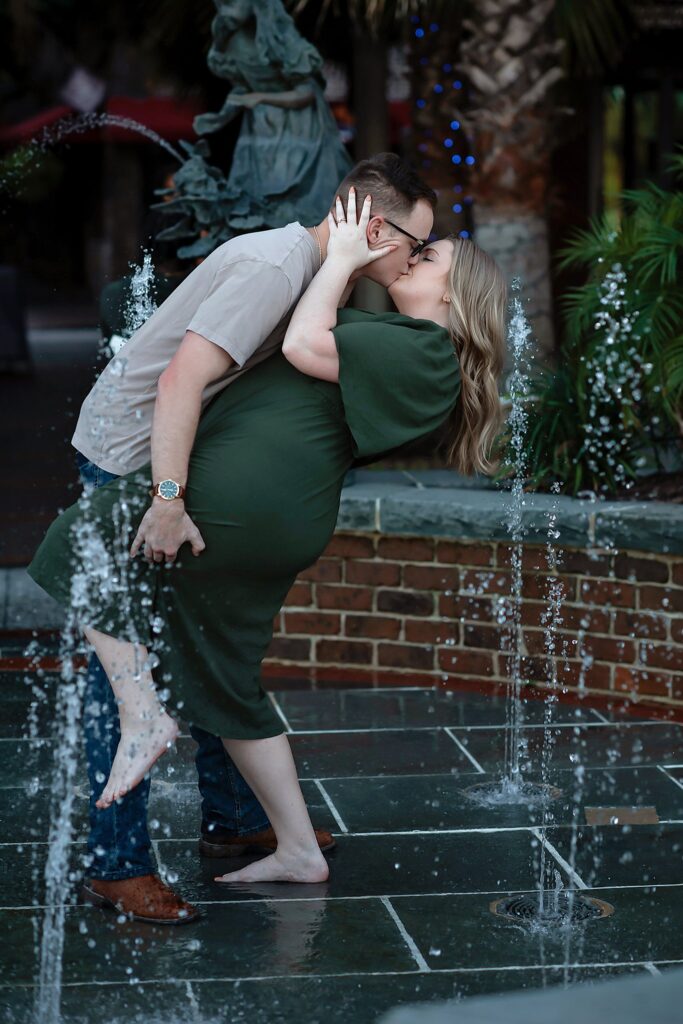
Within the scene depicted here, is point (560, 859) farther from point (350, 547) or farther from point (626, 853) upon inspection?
point (350, 547)

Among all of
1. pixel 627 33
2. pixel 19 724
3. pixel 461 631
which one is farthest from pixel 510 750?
pixel 627 33

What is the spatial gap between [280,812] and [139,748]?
1.57ft

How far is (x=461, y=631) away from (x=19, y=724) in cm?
175

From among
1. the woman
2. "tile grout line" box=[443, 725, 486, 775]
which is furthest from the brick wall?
the woman

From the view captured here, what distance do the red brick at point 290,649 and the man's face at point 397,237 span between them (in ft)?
9.68

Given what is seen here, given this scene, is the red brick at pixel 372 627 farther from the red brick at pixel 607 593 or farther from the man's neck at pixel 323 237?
the man's neck at pixel 323 237

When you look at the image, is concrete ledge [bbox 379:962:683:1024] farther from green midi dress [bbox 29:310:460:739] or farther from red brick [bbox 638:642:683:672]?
red brick [bbox 638:642:683:672]

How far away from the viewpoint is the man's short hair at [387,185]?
3.79 metres

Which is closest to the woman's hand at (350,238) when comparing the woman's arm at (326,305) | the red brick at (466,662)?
the woman's arm at (326,305)

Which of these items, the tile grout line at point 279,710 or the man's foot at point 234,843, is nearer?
the man's foot at point 234,843

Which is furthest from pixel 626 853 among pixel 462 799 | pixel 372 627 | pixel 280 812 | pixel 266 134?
pixel 266 134

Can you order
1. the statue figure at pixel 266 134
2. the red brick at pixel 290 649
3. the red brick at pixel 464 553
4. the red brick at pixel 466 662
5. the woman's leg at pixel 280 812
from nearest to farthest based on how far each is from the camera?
the woman's leg at pixel 280 812
the red brick at pixel 464 553
the red brick at pixel 466 662
the red brick at pixel 290 649
the statue figure at pixel 266 134

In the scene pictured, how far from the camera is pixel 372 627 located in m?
6.52


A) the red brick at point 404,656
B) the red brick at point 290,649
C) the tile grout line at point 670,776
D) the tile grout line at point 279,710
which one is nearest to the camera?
the tile grout line at point 670,776
